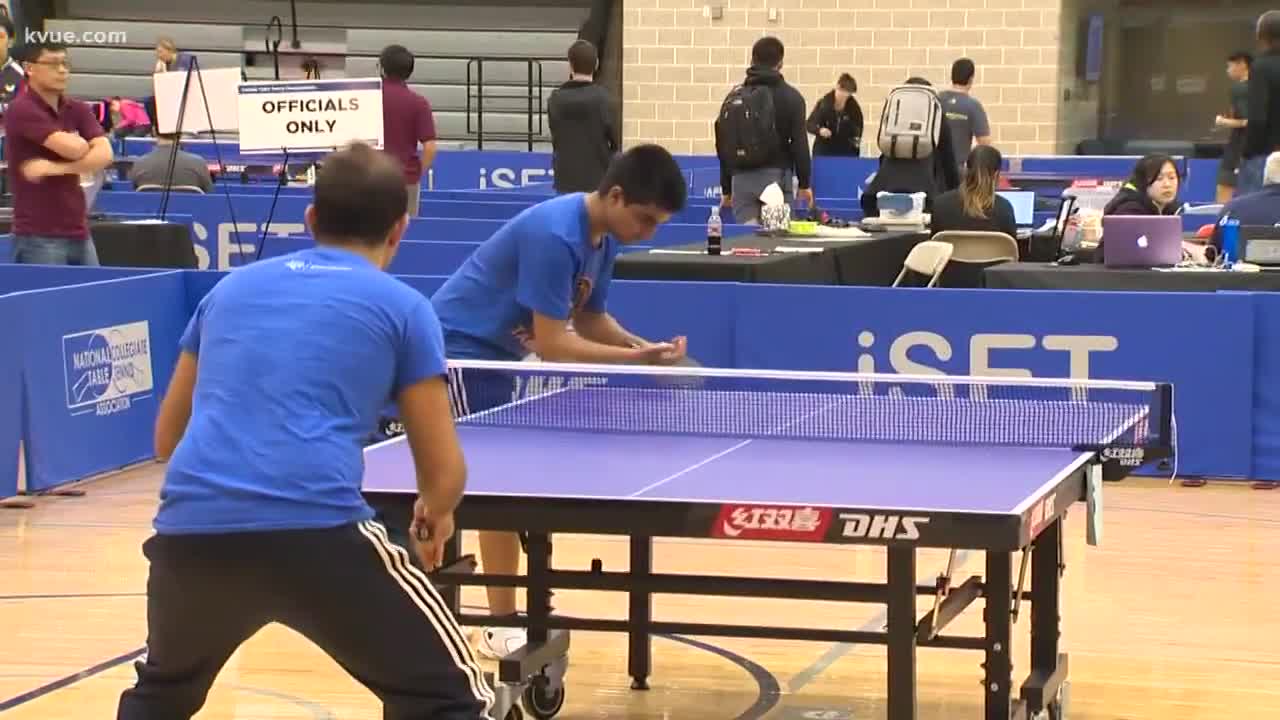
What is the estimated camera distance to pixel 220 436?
3.72 meters

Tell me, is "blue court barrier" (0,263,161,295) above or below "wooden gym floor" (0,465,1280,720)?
above

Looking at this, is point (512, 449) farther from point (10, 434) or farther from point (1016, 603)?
point (10, 434)

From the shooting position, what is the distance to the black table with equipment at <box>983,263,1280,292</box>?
385 inches

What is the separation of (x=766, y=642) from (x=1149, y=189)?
513 cm

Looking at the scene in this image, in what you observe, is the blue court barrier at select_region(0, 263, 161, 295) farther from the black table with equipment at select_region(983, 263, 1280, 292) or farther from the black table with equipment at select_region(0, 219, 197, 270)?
the black table with equipment at select_region(983, 263, 1280, 292)

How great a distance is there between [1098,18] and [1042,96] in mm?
2792

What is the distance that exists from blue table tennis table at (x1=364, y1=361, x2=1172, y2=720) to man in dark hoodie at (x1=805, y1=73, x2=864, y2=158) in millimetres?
13869

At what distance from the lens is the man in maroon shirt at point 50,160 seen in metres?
9.84

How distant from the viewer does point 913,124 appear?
1374cm

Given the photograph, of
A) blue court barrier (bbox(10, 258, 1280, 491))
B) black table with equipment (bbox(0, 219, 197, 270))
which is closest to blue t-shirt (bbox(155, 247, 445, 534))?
blue court barrier (bbox(10, 258, 1280, 491))

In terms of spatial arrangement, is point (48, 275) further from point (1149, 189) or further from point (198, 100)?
point (1149, 189)

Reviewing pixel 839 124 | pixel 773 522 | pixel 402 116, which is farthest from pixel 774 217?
pixel 839 124

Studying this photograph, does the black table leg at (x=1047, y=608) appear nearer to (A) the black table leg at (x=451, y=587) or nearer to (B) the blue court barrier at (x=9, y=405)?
(A) the black table leg at (x=451, y=587)

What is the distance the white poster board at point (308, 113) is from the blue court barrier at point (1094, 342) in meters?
3.60
